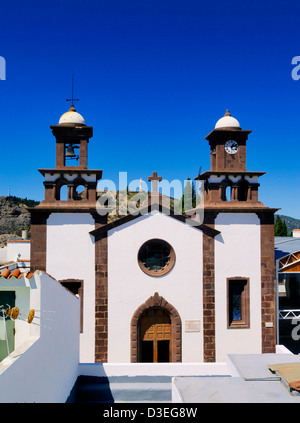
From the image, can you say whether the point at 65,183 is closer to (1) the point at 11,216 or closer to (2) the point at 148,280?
(2) the point at 148,280

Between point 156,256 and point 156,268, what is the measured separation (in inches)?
19.4

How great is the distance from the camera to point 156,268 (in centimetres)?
1620

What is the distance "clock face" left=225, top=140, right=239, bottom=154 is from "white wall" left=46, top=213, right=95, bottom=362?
6735 mm

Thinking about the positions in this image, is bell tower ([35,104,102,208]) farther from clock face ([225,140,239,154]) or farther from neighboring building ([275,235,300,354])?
neighboring building ([275,235,300,354])

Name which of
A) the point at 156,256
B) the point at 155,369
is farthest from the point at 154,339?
the point at 156,256

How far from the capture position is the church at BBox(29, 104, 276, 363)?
51.8ft

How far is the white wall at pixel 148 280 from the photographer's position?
15703 millimetres

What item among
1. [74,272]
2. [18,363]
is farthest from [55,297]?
[74,272]

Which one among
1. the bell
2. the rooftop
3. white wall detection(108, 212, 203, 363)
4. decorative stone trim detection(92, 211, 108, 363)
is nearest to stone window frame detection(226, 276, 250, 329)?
white wall detection(108, 212, 203, 363)

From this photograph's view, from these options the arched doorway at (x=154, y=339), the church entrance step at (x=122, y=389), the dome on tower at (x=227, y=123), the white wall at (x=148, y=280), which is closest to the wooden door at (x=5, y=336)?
the church entrance step at (x=122, y=389)
